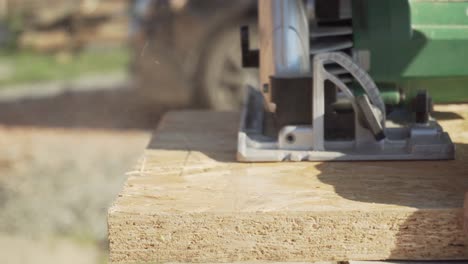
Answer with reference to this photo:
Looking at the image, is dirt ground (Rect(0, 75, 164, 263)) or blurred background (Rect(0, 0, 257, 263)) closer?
dirt ground (Rect(0, 75, 164, 263))

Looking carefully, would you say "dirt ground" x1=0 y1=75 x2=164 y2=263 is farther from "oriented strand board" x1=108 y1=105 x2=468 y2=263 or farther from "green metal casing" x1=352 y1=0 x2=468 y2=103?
"oriented strand board" x1=108 y1=105 x2=468 y2=263

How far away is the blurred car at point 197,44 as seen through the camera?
790cm

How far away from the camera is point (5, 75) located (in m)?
12.8

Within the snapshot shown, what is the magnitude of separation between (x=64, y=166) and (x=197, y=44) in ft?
5.68

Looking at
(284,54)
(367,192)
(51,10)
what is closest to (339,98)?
(284,54)

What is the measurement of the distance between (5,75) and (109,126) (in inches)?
157

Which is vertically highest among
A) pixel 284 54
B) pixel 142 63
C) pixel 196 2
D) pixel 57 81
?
pixel 284 54

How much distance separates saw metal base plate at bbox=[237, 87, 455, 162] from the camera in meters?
2.58

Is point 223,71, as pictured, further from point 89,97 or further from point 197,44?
point 89,97

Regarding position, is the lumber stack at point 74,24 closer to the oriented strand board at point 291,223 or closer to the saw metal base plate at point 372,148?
the saw metal base plate at point 372,148

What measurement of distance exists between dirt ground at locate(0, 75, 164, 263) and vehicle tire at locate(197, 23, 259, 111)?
0.73 metres

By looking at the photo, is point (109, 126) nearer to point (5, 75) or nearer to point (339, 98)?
point (5, 75)

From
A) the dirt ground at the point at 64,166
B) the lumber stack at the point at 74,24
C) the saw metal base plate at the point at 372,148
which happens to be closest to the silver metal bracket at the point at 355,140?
the saw metal base plate at the point at 372,148

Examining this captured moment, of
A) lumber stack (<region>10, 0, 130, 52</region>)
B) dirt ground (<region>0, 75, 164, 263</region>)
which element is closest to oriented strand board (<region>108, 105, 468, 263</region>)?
dirt ground (<region>0, 75, 164, 263</region>)
